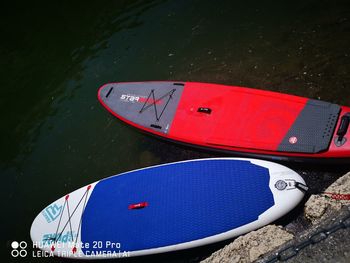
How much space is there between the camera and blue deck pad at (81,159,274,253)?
559 cm

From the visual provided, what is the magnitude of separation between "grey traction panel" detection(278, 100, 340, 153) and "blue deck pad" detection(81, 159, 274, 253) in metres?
0.77

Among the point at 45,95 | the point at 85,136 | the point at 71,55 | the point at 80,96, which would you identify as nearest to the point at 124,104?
the point at 85,136

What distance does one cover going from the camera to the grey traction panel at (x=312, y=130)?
5.89 metres

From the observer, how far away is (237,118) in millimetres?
6750

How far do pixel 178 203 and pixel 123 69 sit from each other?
17.9 feet

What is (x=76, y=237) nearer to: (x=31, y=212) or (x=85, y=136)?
(x=31, y=212)

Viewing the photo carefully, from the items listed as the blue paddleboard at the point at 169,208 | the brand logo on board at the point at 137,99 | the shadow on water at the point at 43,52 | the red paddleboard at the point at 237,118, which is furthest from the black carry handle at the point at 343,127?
the shadow on water at the point at 43,52

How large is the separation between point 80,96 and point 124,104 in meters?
2.47

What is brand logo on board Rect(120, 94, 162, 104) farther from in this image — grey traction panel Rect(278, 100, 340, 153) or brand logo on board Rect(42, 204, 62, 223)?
grey traction panel Rect(278, 100, 340, 153)

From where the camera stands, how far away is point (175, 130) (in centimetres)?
714

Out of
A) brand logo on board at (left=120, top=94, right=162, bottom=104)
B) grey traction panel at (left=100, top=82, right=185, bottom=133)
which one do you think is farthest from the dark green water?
brand logo on board at (left=120, top=94, right=162, bottom=104)

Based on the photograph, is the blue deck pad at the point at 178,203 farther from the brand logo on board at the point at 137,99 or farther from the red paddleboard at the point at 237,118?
the brand logo on board at the point at 137,99

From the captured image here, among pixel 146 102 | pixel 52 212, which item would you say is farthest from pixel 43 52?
pixel 52 212

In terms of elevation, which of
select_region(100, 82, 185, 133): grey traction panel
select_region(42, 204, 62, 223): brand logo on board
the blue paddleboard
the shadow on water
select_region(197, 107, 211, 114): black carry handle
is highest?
the shadow on water
